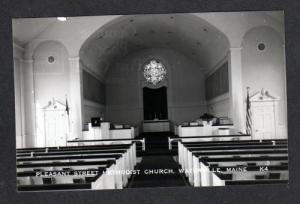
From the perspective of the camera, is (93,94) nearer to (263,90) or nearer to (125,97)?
(125,97)

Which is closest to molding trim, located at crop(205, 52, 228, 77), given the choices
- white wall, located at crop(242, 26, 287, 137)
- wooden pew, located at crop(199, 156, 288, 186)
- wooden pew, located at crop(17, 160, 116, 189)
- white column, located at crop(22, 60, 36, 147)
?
white wall, located at crop(242, 26, 287, 137)

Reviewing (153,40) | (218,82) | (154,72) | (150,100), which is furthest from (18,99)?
(218,82)

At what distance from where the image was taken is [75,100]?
6.03 meters

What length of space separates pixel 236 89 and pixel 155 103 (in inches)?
47.8

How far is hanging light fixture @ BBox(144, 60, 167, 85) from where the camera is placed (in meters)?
6.03

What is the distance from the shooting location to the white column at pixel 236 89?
19.4 feet

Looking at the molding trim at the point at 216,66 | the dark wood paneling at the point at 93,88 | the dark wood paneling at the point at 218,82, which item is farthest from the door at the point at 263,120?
the dark wood paneling at the point at 93,88

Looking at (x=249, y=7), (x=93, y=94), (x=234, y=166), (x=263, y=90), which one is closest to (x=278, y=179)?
(x=234, y=166)

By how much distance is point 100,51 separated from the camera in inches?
239

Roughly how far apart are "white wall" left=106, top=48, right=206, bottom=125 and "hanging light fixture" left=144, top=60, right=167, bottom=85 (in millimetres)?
76

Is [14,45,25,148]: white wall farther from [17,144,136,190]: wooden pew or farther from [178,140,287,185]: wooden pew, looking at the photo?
[178,140,287,185]: wooden pew

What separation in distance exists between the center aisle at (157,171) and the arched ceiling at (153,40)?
1.33 m

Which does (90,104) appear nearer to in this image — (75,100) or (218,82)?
(75,100)

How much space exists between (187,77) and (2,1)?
2.83 m
